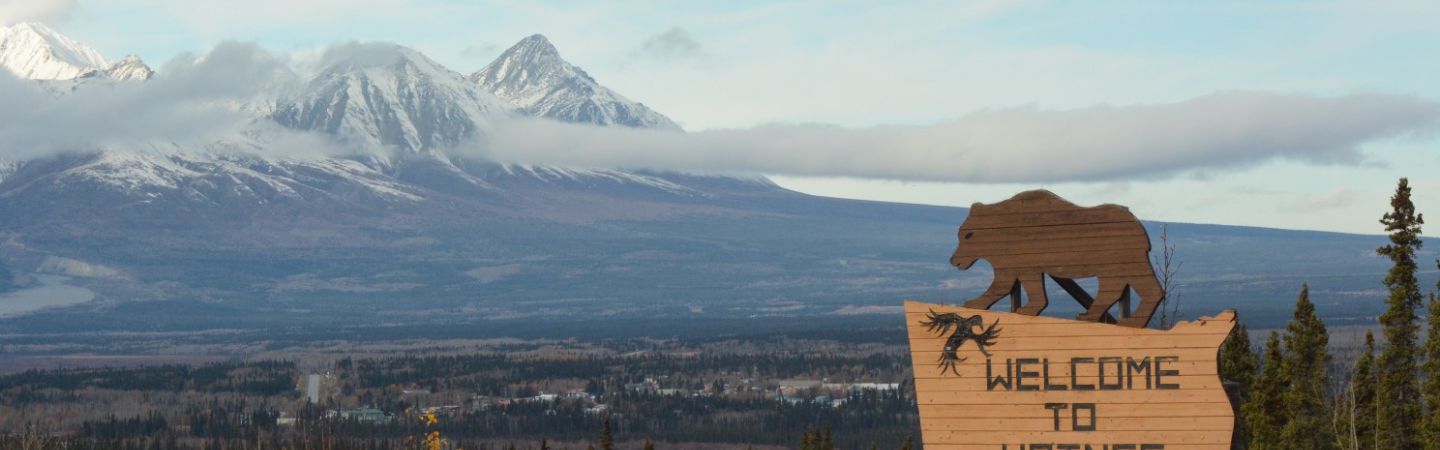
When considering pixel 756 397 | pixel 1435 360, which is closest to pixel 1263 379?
pixel 1435 360

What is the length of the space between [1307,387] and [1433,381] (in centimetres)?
238

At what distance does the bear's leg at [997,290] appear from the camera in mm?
23891

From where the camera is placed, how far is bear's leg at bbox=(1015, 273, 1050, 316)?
23734mm

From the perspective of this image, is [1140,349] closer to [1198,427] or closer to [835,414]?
[1198,427]

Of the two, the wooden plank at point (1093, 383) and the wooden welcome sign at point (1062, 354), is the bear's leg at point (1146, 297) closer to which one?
the wooden welcome sign at point (1062, 354)

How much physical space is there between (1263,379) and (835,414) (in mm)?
105921

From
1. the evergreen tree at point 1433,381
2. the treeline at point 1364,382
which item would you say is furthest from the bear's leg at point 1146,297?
the evergreen tree at point 1433,381

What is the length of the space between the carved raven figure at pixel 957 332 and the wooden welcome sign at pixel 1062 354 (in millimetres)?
12

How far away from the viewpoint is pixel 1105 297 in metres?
23.6

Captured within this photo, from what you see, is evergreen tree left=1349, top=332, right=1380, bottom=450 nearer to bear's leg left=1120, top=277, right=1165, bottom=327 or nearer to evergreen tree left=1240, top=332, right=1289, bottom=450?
evergreen tree left=1240, top=332, right=1289, bottom=450

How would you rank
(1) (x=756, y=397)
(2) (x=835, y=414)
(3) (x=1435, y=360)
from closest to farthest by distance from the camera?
(3) (x=1435, y=360) < (2) (x=835, y=414) < (1) (x=756, y=397)

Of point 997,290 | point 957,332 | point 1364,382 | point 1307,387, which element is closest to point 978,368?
point 957,332

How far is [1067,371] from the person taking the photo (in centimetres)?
2375

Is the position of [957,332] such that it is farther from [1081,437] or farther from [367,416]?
[367,416]
